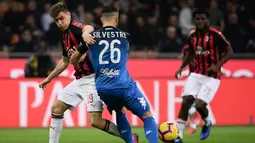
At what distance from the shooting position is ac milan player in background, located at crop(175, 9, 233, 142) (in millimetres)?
12148

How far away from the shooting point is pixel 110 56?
9.05m

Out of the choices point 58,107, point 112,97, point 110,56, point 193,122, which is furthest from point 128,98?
point 193,122

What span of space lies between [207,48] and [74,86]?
2.96m

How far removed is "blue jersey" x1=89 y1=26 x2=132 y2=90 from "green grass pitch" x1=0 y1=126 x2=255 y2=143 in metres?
3.31

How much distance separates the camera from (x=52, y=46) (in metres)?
18.9

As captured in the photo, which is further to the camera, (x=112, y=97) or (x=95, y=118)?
(x=95, y=118)

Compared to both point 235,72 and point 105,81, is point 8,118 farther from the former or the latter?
point 105,81

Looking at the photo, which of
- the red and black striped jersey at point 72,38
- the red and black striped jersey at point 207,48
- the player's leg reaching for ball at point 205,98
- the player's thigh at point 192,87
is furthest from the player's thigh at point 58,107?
the red and black striped jersey at point 207,48

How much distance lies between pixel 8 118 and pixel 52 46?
11.7ft

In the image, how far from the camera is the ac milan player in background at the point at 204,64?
39.9 ft

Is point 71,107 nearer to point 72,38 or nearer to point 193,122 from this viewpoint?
point 72,38

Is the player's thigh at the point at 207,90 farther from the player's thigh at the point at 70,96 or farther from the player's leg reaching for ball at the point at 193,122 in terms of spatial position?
the player's thigh at the point at 70,96

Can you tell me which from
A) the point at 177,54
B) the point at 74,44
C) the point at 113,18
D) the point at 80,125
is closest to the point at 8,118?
the point at 80,125

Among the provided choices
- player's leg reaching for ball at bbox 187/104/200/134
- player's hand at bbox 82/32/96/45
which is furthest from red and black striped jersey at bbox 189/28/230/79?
player's hand at bbox 82/32/96/45
